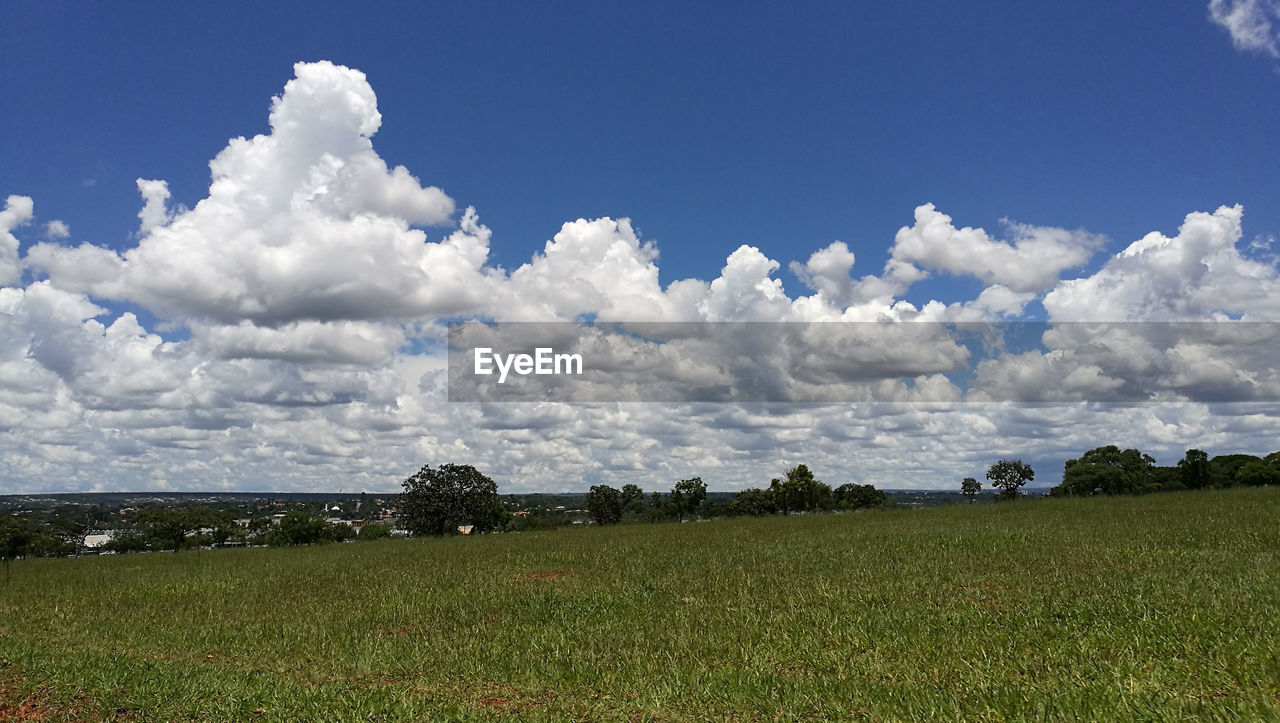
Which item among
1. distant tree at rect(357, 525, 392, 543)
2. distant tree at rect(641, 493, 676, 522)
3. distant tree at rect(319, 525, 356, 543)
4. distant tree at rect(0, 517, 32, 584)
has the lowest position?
distant tree at rect(357, 525, 392, 543)

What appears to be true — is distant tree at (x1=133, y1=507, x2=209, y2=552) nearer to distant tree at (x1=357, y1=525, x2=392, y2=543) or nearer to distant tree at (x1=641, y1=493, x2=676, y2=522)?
distant tree at (x1=357, y1=525, x2=392, y2=543)

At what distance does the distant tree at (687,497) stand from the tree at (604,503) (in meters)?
6.47

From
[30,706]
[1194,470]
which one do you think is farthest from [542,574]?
[1194,470]

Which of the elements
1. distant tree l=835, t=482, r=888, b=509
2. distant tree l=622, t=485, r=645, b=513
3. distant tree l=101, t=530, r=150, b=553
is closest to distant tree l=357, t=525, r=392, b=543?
distant tree l=101, t=530, r=150, b=553

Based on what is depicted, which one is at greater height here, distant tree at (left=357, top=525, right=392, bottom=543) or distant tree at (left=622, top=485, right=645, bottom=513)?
distant tree at (left=622, top=485, right=645, bottom=513)

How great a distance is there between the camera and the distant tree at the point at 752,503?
91.8 meters

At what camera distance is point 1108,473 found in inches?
3071

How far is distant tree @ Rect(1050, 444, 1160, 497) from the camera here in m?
77.4


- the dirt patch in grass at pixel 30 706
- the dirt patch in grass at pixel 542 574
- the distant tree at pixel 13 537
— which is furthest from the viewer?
the distant tree at pixel 13 537

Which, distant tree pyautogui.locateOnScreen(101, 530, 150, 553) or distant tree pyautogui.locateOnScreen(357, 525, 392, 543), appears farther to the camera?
distant tree pyautogui.locateOnScreen(357, 525, 392, 543)

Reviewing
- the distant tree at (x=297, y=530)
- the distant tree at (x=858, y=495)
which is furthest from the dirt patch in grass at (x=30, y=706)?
the distant tree at (x=858, y=495)

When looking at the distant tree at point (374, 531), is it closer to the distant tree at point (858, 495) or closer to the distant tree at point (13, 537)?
the distant tree at point (13, 537)

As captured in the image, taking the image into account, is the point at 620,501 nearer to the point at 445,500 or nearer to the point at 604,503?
the point at 604,503

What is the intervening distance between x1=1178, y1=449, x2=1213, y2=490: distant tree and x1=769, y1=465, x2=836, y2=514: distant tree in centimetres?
3764
